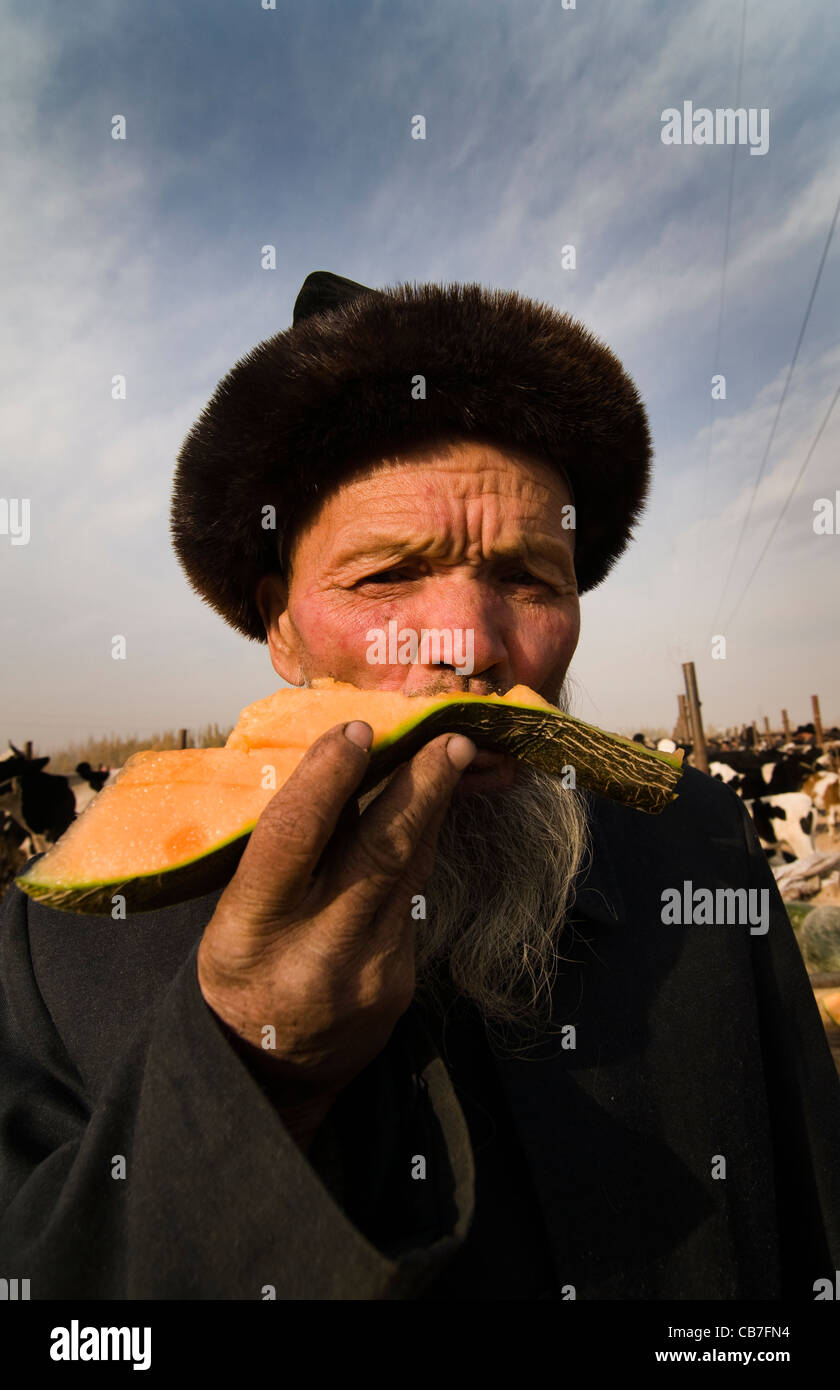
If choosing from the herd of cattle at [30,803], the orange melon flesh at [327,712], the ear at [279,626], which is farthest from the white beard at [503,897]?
the herd of cattle at [30,803]

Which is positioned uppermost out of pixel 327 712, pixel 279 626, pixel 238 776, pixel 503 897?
pixel 279 626

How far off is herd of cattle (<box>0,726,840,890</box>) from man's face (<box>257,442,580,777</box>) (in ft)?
6.60

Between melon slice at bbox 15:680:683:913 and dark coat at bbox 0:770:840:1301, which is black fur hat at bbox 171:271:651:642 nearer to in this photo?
melon slice at bbox 15:680:683:913

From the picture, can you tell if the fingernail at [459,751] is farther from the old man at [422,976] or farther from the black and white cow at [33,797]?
the black and white cow at [33,797]

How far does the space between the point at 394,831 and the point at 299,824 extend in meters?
0.22

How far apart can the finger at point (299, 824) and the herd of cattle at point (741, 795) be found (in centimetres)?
263

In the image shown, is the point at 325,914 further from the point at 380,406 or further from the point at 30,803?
the point at 30,803

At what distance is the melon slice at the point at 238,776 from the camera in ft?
4.69

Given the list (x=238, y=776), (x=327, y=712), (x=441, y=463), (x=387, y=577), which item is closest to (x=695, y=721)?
(x=441, y=463)

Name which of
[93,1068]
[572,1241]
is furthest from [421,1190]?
[93,1068]

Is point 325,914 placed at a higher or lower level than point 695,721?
higher

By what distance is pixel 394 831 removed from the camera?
1.43 meters

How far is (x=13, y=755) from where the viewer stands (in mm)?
8109

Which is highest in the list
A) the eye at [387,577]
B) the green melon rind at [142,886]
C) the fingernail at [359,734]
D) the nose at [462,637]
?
the eye at [387,577]
